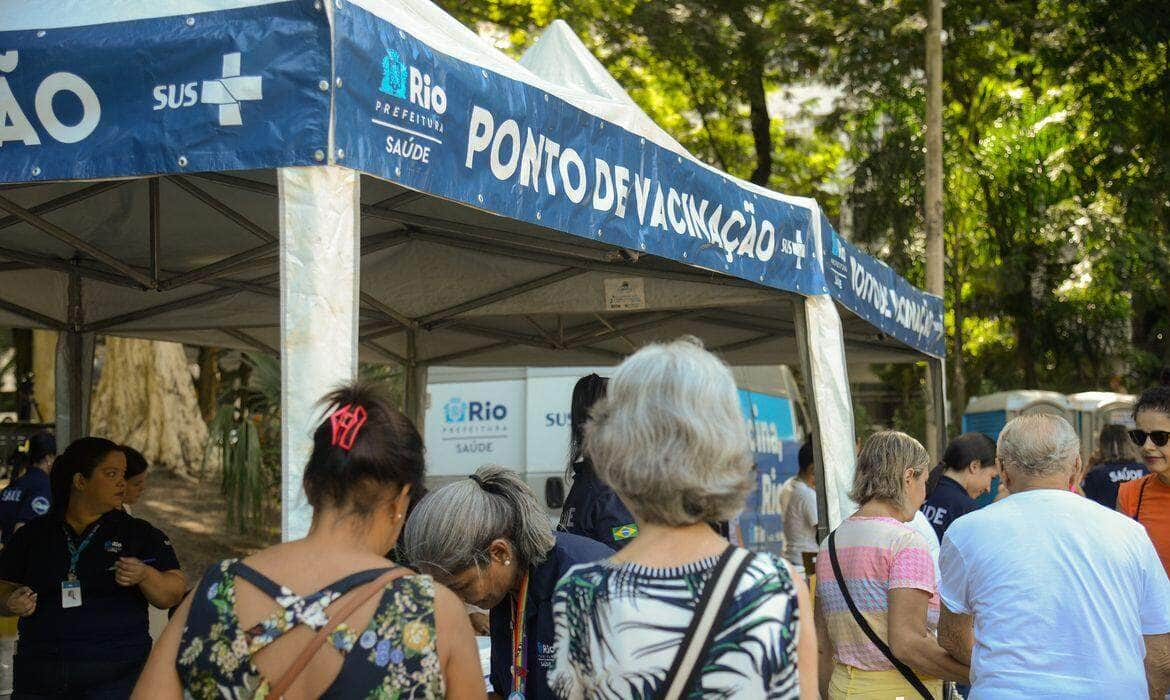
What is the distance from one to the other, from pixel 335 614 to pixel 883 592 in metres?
2.19

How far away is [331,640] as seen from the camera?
2027 mm

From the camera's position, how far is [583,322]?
8.17 metres

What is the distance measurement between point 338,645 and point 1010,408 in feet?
51.9

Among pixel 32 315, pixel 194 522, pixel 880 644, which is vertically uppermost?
pixel 32 315

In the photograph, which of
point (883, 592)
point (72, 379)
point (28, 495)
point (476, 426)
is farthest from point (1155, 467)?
point (28, 495)

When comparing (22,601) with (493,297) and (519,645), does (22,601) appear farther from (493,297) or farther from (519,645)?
(493,297)

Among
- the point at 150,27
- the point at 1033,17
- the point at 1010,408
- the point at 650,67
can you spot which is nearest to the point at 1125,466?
the point at 150,27

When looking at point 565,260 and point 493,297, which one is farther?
point 493,297

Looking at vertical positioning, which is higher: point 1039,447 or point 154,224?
point 154,224

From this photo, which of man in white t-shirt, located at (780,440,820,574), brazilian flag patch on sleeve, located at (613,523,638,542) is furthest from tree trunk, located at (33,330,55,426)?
brazilian flag patch on sleeve, located at (613,523,638,542)

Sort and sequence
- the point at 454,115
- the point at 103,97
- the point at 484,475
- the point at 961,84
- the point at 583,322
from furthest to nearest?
the point at 961,84 → the point at 583,322 → the point at 454,115 → the point at 103,97 → the point at 484,475

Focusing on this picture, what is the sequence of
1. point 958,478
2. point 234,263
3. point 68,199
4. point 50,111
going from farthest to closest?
point 958,478 < point 234,263 < point 68,199 < point 50,111

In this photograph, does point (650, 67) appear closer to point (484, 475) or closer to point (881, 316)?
point (881, 316)

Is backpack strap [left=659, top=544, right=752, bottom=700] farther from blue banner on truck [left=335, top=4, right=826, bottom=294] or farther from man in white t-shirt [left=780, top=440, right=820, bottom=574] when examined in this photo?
man in white t-shirt [left=780, top=440, right=820, bottom=574]
